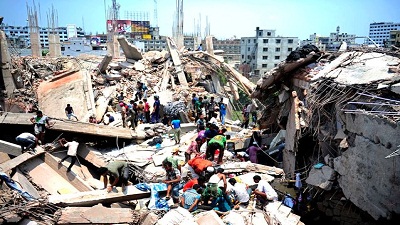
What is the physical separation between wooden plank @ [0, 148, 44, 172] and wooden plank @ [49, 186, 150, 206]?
1413 mm

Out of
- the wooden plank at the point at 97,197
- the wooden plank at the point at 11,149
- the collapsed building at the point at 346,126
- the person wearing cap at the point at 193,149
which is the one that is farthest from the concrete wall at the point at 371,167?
the wooden plank at the point at 11,149

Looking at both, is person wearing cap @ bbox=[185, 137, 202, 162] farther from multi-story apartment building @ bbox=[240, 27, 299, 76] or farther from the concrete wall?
multi-story apartment building @ bbox=[240, 27, 299, 76]

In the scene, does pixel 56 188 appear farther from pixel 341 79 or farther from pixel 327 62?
pixel 327 62

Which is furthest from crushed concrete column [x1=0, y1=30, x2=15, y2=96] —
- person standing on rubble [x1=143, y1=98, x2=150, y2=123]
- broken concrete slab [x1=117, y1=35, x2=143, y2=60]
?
person standing on rubble [x1=143, y1=98, x2=150, y2=123]

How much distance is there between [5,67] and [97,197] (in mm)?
11446

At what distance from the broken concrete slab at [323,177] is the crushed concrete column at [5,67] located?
46.2 ft

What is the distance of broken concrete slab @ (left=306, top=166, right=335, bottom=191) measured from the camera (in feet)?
19.8

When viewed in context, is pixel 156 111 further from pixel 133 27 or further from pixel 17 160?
pixel 133 27

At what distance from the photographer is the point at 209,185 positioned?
571 cm

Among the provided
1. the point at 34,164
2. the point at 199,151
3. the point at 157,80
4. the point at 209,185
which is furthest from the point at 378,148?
the point at 157,80

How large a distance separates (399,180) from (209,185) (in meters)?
2.99

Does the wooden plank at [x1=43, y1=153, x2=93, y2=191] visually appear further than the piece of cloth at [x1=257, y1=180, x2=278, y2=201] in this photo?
Yes

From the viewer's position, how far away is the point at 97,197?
618cm

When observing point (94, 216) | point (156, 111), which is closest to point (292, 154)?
point (94, 216)
